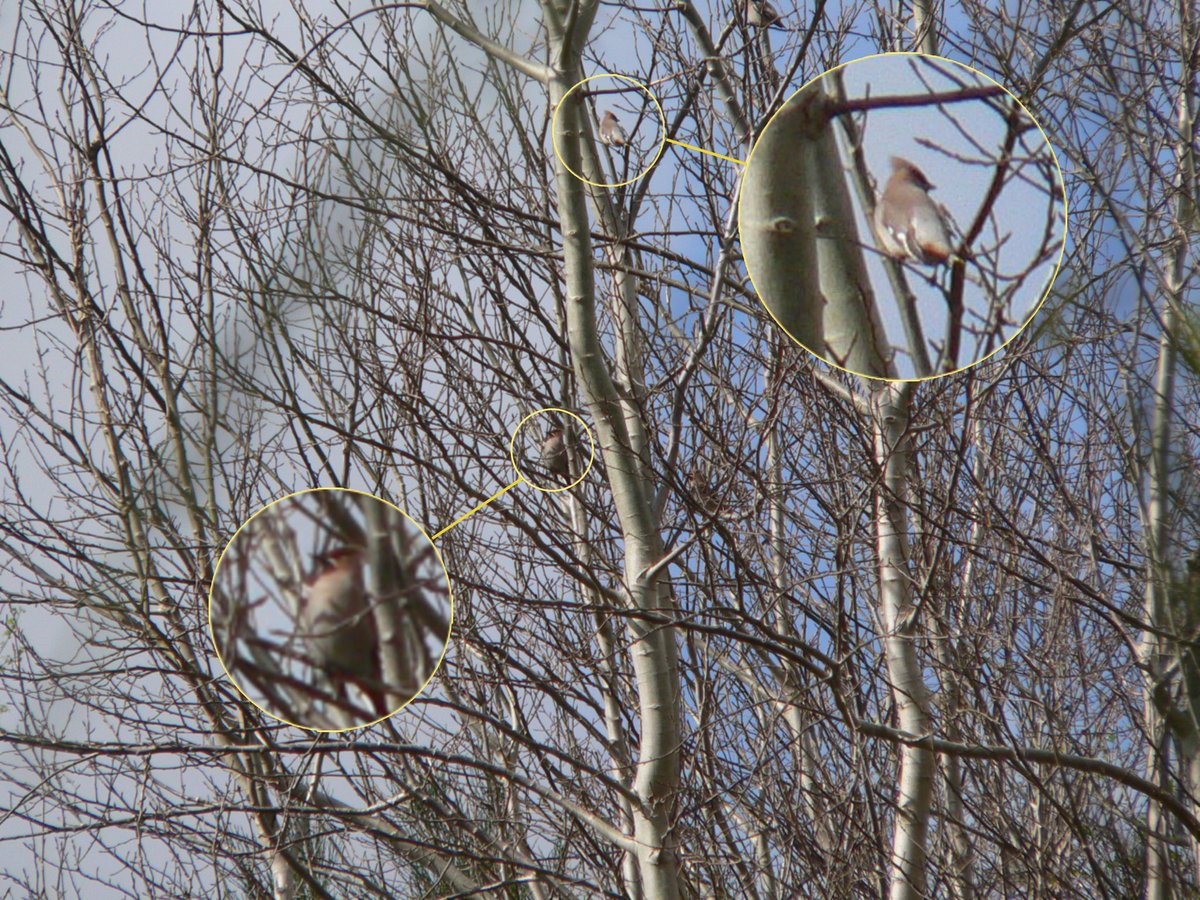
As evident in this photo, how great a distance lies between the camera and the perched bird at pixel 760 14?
397cm

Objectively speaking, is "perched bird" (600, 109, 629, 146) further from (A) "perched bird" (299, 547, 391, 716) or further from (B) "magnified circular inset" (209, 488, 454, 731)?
(A) "perched bird" (299, 547, 391, 716)

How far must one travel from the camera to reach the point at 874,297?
2.27 m

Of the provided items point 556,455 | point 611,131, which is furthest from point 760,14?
point 556,455

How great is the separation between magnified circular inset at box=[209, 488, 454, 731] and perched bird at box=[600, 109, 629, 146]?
7.81 feet

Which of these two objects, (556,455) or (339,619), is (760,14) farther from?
(339,619)

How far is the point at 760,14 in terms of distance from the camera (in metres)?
4.01

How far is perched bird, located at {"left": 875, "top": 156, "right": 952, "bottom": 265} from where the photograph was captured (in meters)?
2.18

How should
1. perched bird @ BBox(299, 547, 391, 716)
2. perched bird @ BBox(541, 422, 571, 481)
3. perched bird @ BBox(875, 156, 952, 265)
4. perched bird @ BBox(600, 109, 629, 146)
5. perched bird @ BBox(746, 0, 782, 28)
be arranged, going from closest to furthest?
perched bird @ BBox(875, 156, 952, 265)
perched bird @ BBox(299, 547, 391, 716)
perched bird @ BBox(541, 422, 571, 481)
perched bird @ BBox(746, 0, 782, 28)
perched bird @ BBox(600, 109, 629, 146)

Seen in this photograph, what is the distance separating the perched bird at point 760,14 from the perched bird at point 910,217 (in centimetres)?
197

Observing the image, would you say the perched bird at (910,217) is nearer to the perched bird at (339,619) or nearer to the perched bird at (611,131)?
the perched bird at (339,619)

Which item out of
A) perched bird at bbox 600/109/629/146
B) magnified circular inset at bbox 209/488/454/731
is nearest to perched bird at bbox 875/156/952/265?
magnified circular inset at bbox 209/488/454/731

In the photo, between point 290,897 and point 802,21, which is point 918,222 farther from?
point 290,897

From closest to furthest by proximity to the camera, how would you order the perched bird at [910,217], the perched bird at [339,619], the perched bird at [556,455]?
1. the perched bird at [910,217]
2. the perched bird at [339,619]
3. the perched bird at [556,455]

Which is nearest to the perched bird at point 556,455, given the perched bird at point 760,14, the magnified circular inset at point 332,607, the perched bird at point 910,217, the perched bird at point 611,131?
the magnified circular inset at point 332,607
